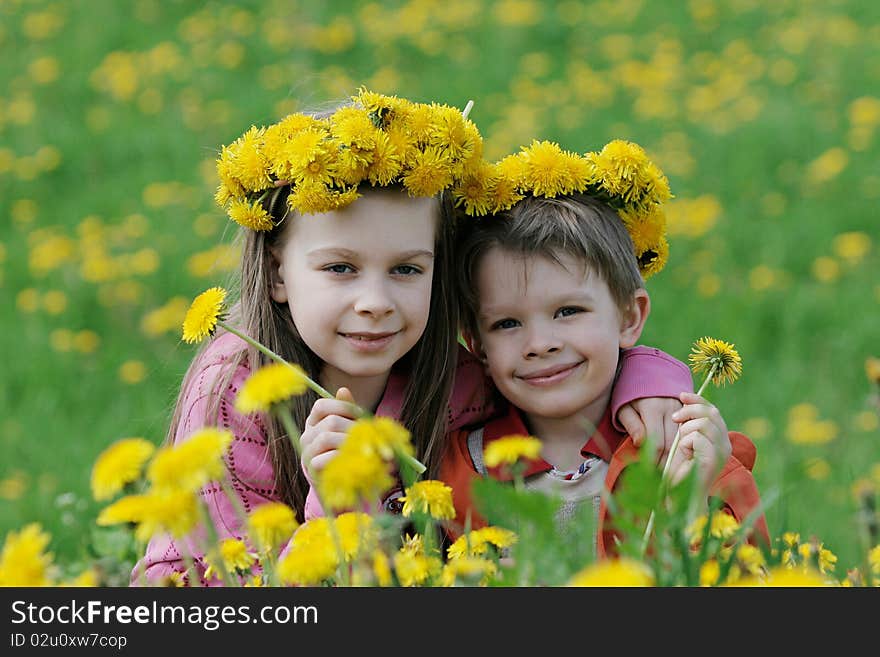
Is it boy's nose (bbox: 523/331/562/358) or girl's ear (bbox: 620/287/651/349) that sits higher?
girl's ear (bbox: 620/287/651/349)

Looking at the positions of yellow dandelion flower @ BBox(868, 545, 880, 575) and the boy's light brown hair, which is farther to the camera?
the boy's light brown hair

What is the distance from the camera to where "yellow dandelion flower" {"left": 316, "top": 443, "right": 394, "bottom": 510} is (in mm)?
1421

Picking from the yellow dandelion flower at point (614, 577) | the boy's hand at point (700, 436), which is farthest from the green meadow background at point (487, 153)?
the yellow dandelion flower at point (614, 577)

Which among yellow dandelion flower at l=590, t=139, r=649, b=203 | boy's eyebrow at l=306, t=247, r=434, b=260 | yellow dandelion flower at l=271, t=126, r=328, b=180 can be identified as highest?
yellow dandelion flower at l=590, t=139, r=649, b=203

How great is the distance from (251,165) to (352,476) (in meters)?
1.21

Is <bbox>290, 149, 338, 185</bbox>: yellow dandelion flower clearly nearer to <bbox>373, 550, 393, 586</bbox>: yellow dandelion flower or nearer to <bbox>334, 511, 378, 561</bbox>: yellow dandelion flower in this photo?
<bbox>334, 511, 378, 561</bbox>: yellow dandelion flower

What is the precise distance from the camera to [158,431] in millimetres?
4219

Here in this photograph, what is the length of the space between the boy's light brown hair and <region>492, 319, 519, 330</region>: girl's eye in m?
0.05

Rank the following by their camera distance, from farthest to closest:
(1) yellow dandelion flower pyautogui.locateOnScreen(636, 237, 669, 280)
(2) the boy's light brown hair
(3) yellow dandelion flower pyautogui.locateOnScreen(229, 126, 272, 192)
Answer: (1) yellow dandelion flower pyautogui.locateOnScreen(636, 237, 669, 280) < (2) the boy's light brown hair < (3) yellow dandelion flower pyautogui.locateOnScreen(229, 126, 272, 192)

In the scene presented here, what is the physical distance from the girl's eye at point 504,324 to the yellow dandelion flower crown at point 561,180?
0.77 feet

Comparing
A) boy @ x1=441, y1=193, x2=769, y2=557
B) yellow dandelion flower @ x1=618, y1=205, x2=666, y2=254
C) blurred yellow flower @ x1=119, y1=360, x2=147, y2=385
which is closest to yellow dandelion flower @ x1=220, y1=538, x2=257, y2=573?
boy @ x1=441, y1=193, x2=769, y2=557

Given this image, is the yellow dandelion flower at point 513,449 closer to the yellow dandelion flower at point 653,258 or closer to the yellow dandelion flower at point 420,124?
the yellow dandelion flower at point 420,124
